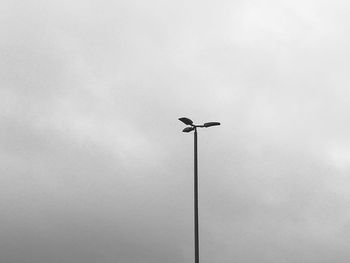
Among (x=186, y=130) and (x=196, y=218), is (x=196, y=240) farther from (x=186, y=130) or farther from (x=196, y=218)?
(x=186, y=130)

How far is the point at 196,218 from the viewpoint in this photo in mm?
25438

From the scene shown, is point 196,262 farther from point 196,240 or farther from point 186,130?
point 186,130

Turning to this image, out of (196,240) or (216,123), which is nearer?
(196,240)

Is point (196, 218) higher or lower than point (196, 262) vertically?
higher

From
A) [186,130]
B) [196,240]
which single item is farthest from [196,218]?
[186,130]

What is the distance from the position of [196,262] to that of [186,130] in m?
6.15

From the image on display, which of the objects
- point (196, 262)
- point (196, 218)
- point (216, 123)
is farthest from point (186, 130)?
point (196, 262)

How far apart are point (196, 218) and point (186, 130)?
4259 mm

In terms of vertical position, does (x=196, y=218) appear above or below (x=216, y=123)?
below

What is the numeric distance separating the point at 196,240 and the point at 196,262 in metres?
0.91

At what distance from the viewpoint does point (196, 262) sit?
972 inches

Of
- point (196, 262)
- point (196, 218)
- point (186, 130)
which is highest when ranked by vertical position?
point (186, 130)

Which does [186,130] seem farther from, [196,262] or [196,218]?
[196,262]

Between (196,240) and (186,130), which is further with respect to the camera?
(186,130)
